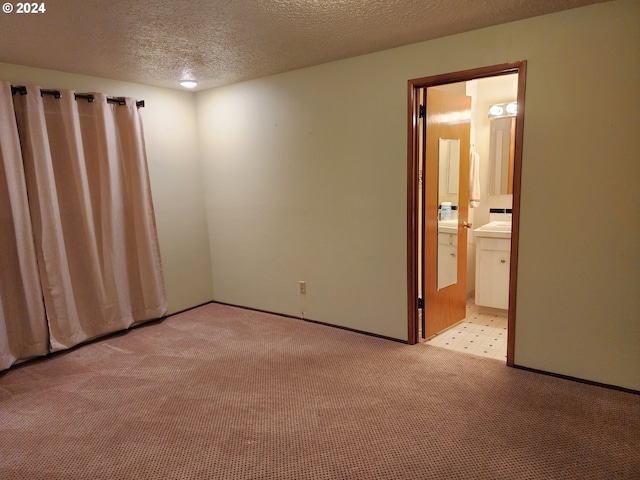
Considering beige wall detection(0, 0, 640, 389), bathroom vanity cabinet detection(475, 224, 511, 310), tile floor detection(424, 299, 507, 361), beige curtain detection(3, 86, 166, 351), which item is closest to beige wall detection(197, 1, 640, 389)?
beige wall detection(0, 0, 640, 389)

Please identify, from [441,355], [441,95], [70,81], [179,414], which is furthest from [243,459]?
[70,81]

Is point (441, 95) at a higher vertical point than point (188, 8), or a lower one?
lower

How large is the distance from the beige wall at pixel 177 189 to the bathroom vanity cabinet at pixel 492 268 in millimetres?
2948

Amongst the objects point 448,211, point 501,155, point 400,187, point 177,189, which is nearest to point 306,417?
point 400,187

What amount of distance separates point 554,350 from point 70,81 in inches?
168

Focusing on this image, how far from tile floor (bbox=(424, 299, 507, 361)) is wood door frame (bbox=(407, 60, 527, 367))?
0.27m

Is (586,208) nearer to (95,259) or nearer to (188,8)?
(188,8)

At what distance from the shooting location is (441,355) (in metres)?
3.06

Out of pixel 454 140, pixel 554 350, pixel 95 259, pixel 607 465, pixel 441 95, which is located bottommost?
pixel 607 465

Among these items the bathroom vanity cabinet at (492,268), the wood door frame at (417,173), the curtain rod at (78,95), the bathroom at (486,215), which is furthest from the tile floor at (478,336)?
the curtain rod at (78,95)

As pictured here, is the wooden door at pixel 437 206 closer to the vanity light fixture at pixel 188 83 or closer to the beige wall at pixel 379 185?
the beige wall at pixel 379 185

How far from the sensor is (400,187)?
3121 millimetres

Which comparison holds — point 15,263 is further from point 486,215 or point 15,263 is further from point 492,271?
point 486,215

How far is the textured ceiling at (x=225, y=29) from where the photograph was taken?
2.14 meters
